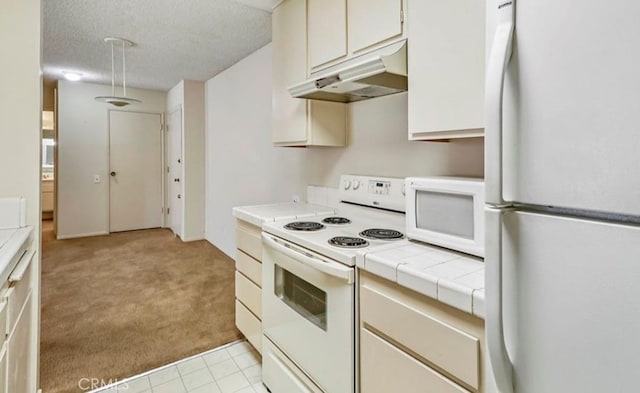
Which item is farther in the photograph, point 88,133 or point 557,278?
point 88,133

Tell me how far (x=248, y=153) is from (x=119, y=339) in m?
2.13

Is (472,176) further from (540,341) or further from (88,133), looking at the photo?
(88,133)

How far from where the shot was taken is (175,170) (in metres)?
5.56

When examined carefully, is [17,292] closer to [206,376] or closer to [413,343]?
[206,376]

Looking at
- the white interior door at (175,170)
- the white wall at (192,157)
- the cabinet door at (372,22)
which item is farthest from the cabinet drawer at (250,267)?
the white interior door at (175,170)

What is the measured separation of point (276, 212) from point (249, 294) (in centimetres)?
56

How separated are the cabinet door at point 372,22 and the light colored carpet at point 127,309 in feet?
6.92

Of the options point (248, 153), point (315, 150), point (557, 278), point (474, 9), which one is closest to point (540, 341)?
point (557, 278)

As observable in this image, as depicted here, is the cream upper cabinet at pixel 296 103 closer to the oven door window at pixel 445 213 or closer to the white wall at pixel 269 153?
the white wall at pixel 269 153

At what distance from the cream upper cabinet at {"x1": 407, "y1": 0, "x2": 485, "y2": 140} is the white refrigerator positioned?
0.46 meters

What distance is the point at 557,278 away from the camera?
641 mm

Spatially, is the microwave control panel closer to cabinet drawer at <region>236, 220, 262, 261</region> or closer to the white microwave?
the white microwave

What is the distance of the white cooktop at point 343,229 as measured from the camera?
4.46ft

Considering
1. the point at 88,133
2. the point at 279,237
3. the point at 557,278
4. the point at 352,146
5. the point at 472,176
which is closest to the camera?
the point at 557,278
